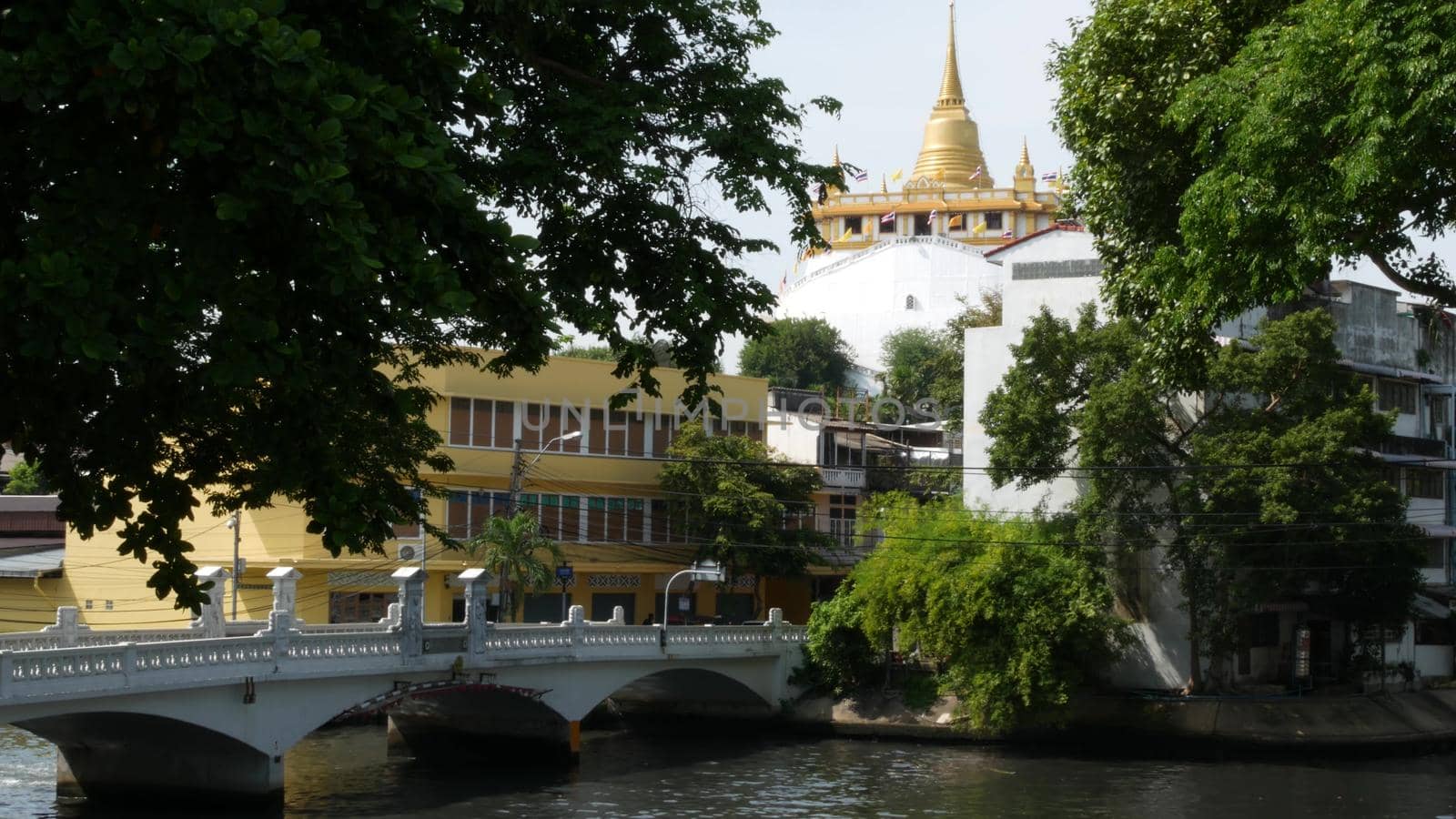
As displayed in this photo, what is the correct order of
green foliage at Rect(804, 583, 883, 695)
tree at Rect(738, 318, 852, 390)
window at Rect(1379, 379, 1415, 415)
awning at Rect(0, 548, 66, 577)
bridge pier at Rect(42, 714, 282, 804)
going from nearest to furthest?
bridge pier at Rect(42, 714, 282, 804) < green foliage at Rect(804, 583, 883, 695) < awning at Rect(0, 548, 66, 577) < window at Rect(1379, 379, 1415, 415) < tree at Rect(738, 318, 852, 390)

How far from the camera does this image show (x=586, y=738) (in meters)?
40.2

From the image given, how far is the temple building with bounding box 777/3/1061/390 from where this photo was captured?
91.8 m

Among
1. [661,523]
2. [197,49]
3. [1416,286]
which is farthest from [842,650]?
[197,49]

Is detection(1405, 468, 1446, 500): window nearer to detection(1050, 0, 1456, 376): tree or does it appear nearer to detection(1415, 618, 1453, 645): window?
detection(1415, 618, 1453, 645): window

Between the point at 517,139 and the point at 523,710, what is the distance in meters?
25.7

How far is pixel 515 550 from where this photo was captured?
40.1 meters

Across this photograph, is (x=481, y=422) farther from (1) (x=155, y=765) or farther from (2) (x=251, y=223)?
(2) (x=251, y=223)

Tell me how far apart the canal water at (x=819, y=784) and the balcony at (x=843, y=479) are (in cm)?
1682

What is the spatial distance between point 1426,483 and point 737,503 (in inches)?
723

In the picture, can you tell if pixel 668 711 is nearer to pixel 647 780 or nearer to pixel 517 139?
pixel 647 780

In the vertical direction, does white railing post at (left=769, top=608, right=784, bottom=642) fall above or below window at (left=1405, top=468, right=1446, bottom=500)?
below

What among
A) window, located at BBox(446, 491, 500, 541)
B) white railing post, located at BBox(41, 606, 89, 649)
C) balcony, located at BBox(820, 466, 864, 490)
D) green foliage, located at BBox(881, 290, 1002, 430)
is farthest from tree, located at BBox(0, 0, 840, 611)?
green foliage, located at BBox(881, 290, 1002, 430)

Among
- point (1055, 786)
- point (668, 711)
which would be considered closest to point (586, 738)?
point (668, 711)

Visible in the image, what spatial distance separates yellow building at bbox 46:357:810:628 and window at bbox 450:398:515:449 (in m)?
0.04
